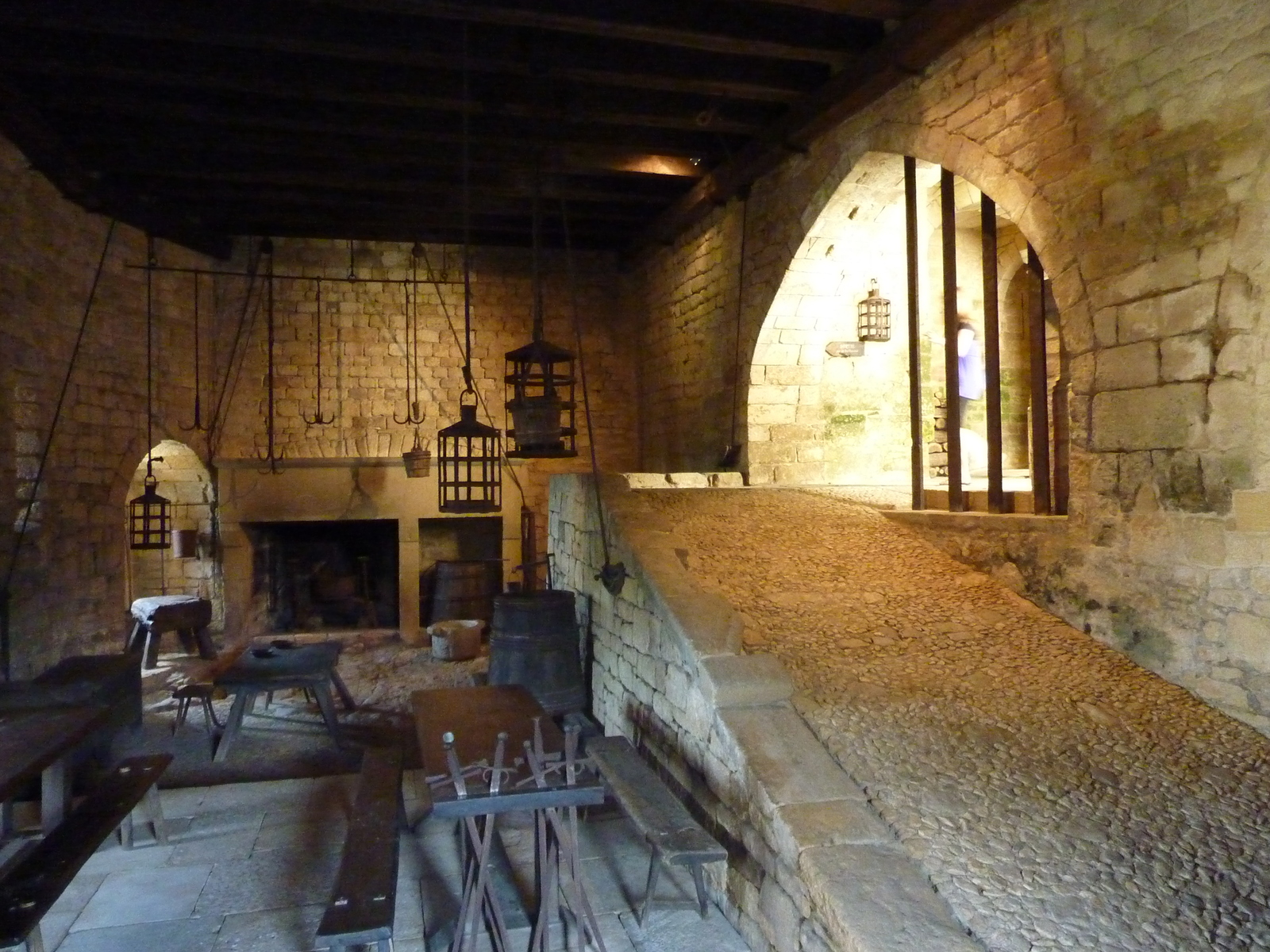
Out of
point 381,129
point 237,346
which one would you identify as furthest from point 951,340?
point 237,346

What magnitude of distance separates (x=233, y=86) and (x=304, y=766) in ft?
12.8

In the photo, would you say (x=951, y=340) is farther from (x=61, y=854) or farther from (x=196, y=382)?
(x=196, y=382)

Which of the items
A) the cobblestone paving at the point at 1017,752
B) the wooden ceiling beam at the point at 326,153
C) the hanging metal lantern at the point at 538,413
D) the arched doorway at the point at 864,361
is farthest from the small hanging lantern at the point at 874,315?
the hanging metal lantern at the point at 538,413

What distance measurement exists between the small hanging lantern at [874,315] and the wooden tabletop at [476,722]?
3.79 m

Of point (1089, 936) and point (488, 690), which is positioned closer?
point (1089, 936)

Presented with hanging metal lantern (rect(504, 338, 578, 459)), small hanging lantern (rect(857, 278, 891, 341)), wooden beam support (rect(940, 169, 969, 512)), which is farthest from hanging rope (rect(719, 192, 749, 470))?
hanging metal lantern (rect(504, 338, 578, 459))

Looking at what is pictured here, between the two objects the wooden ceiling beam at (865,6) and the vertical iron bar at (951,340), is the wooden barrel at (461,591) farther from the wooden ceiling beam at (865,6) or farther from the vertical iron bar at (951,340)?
the wooden ceiling beam at (865,6)

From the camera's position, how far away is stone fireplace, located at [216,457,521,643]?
7730mm

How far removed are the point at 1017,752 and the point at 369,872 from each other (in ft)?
6.46

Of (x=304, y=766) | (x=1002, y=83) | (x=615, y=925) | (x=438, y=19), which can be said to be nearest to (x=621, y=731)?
(x=615, y=925)

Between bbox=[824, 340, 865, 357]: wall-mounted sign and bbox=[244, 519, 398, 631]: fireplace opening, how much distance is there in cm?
470

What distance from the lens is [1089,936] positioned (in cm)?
192

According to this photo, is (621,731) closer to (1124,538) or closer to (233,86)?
(1124,538)

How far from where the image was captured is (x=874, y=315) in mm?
6125
